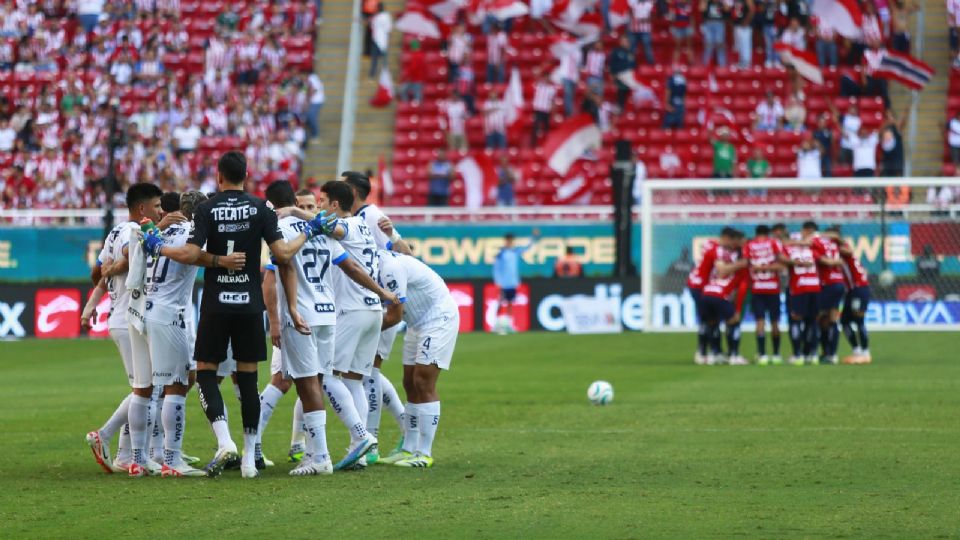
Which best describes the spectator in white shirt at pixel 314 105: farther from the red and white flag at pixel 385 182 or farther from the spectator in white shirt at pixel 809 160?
the spectator in white shirt at pixel 809 160

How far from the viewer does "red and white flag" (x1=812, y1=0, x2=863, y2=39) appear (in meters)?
36.7

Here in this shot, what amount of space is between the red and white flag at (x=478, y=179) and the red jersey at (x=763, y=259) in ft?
42.0

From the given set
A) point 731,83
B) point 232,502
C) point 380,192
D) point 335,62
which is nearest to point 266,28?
point 335,62

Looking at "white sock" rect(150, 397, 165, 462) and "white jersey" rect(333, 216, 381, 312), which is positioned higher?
"white jersey" rect(333, 216, 381, 312)

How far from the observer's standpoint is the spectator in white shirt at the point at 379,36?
4025 cm

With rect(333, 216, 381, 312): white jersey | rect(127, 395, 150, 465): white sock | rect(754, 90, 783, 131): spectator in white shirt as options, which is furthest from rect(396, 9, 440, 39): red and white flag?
rect(127, 395, 150, 465): white sock

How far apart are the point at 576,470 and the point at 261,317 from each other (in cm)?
261

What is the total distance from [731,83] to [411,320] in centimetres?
2719

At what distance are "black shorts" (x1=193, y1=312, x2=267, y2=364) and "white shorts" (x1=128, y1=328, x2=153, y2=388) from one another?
697 mm

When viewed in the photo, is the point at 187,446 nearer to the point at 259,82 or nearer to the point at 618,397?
the point at 618,397

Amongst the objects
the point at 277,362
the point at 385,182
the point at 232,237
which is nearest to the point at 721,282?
the point at 277,362

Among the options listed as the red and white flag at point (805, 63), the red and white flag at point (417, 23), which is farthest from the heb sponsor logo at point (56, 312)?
the red and white flag at point (805, 63)

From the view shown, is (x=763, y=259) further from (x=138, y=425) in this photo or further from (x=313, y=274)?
(x=138, y=425)

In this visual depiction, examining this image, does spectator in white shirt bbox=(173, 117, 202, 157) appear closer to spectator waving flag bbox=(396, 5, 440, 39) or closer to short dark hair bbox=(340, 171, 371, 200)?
spectator waving flag bbox=(396, 5, 440, 39)
